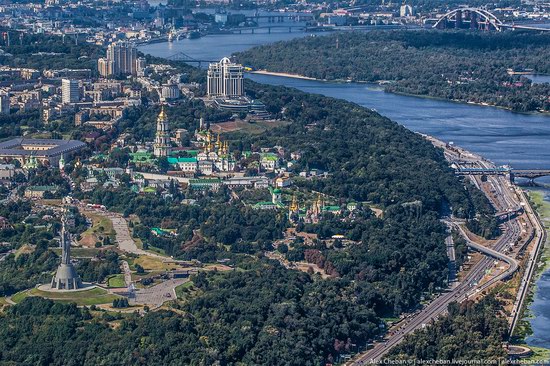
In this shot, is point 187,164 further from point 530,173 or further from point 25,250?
point 25,250

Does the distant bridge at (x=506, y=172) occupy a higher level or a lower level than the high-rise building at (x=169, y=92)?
lower

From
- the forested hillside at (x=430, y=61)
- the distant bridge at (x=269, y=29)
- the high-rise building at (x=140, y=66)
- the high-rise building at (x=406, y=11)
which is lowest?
the distant bridge at (x=269, y=29)

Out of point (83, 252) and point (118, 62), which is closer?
point (83, 252)

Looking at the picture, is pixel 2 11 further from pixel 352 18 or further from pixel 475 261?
pixel 475 261

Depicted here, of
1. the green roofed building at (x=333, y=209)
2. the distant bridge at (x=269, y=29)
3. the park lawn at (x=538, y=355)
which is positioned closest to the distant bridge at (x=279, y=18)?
the distant bridge at (x=269, y=29)

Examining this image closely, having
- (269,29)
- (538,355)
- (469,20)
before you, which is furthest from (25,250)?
(269,29)

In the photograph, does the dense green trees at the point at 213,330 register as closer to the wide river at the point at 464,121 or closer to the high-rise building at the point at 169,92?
the wide river at the point at 464,121
